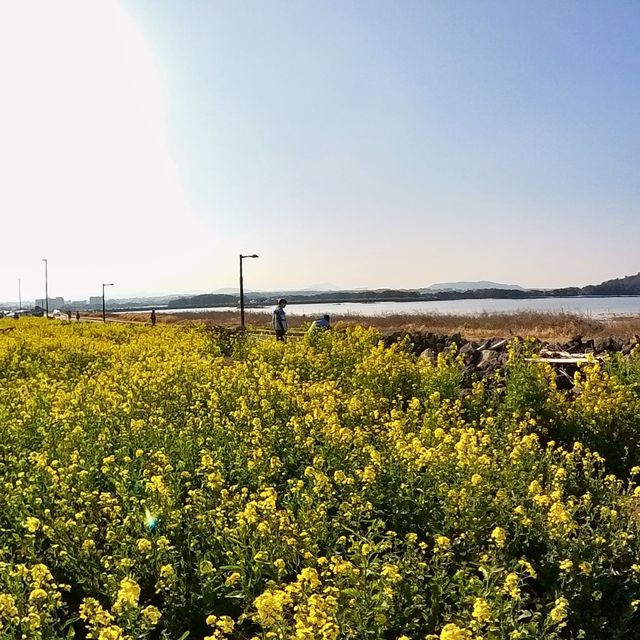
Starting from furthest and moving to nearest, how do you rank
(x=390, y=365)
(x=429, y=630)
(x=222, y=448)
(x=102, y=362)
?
(x=102, y=362) < (x=390, y=365) < (x=222, y=448) < (x=429, y=630)

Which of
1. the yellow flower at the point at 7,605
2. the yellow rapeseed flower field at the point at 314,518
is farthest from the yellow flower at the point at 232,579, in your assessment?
the yellow flower at the point at 7,605

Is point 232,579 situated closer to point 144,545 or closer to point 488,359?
point 144,545

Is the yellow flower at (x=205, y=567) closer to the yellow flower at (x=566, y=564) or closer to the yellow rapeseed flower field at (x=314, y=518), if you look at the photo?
the yellow rapeseed flower field at (x=314, y=518)

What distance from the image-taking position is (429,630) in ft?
11.2

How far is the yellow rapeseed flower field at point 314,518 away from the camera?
3283 millimetres

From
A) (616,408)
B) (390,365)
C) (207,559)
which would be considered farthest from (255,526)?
(390,365)

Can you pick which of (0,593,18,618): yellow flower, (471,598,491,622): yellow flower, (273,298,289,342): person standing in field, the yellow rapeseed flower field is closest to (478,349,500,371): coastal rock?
the yellow rapeseed flower field

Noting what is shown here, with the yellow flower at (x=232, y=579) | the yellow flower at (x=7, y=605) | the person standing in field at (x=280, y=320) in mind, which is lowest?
the yellow flower at (x=232, y=579)

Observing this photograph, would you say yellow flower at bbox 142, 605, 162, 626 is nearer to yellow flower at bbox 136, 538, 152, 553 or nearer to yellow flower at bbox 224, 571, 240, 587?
yellow flower at bbox 224, 571, 240, 587

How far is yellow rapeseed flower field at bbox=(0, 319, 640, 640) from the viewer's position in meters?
3.28

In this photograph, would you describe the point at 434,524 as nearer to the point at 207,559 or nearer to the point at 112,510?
the point at 207,559

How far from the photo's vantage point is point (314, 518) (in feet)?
13.5

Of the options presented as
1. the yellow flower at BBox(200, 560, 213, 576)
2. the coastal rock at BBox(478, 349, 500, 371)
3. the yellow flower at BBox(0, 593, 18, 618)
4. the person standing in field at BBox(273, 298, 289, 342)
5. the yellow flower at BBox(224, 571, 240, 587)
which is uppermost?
the person standing in field at BBox(273, 298, 289, 342)

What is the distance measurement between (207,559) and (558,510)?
2159mm
